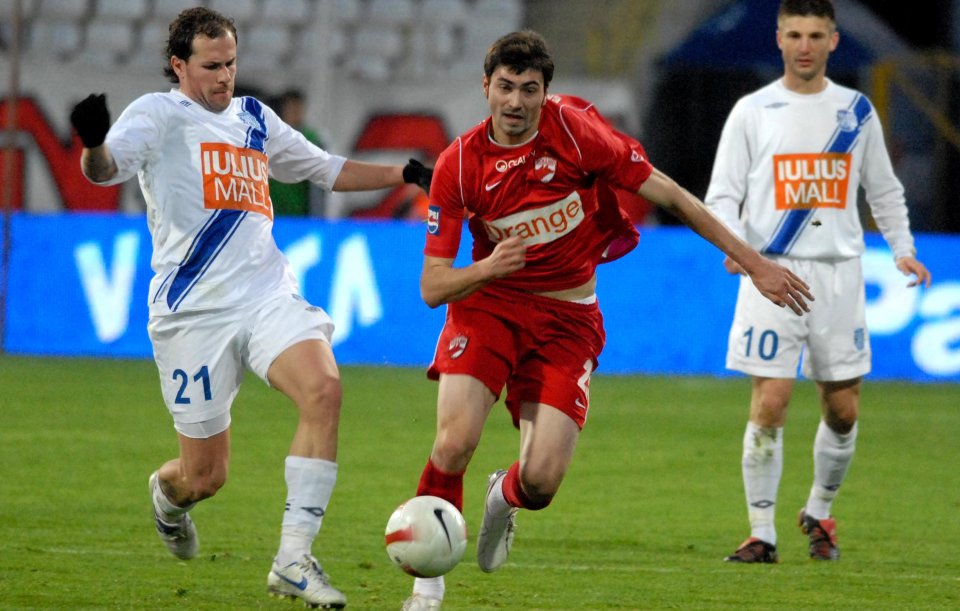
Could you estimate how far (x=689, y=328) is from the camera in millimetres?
14055

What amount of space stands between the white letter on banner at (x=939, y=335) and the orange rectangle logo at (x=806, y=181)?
6691mm

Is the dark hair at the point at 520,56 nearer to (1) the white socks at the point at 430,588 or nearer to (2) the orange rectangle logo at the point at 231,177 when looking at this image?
(2) the orange rectangle logo at the point at 231,177

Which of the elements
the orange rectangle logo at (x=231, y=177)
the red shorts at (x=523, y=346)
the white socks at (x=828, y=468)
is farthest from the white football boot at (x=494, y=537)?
the white socks at (x=828, y=468)

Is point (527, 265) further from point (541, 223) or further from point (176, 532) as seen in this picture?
point (176, 532)

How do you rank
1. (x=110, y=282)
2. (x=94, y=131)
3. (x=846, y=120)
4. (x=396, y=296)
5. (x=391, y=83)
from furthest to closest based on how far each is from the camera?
(x=391, y=83), (x=110, y=282), (x=396, y=296), (x=846, y=120), (x=94, y=131)

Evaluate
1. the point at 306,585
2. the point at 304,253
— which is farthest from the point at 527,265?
the point at 304,253

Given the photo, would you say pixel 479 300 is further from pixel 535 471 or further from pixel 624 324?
pixel 624 324

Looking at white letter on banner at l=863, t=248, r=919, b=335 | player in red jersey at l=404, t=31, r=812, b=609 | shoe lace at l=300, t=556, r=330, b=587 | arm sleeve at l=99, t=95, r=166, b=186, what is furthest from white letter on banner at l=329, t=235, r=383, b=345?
shoe lace at l=300, t=556, r=330, b=587

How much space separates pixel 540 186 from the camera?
5676mm

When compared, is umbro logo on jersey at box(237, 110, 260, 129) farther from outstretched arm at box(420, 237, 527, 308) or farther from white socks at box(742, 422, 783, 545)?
white socks at box(742, 422, 783, 545)

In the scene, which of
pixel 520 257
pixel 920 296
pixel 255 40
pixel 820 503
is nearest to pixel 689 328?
pixel 920 296

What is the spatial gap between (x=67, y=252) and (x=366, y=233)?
2.72 metres

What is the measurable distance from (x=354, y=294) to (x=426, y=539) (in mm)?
9157

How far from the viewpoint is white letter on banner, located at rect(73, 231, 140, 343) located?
569 inches
